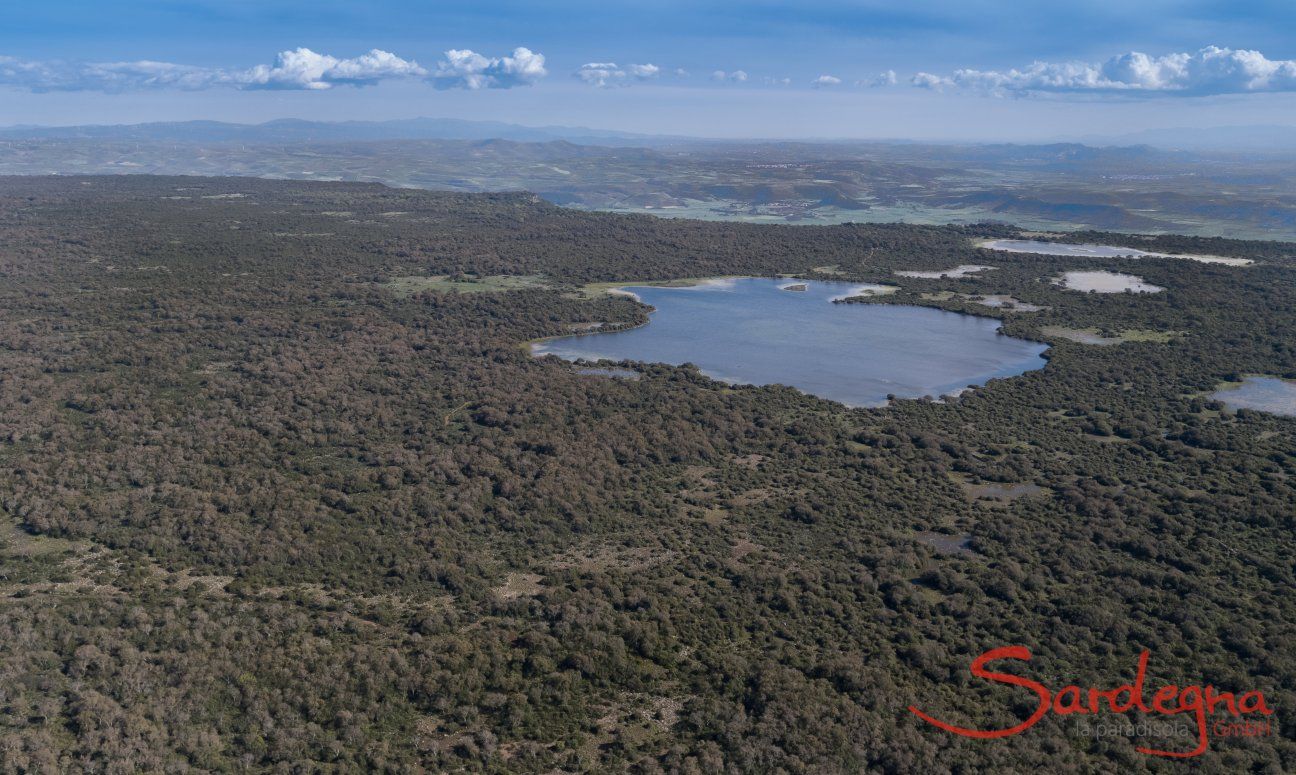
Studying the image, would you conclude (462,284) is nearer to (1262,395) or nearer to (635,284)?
(635,284)

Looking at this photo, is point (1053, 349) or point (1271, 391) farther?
point (1053, 349)

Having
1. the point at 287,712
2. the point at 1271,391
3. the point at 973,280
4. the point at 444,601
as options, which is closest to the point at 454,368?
the point at 444,601

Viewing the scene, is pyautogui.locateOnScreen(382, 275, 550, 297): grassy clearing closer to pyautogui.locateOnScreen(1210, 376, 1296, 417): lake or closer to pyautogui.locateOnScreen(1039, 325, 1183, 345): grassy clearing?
pyautogui.locateOnScreen(1039, 325, 1183, 345): grassy clearing

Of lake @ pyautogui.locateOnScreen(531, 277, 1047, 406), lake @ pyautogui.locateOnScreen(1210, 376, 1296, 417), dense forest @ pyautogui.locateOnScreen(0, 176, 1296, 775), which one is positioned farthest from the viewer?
lake @ pyautogui.locateOnScreen(531, 277, 1047, 406)

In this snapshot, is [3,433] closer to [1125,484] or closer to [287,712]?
[287,712]

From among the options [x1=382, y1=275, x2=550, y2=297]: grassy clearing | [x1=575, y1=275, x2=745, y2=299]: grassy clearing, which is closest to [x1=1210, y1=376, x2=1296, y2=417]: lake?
[x1=575, y1=275, x2=745, y2=299]: grassy clearing

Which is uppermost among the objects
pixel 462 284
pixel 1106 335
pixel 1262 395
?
→ pixel 462 284

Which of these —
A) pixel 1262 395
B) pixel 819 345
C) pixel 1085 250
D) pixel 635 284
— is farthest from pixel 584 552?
pixel 1085 250
